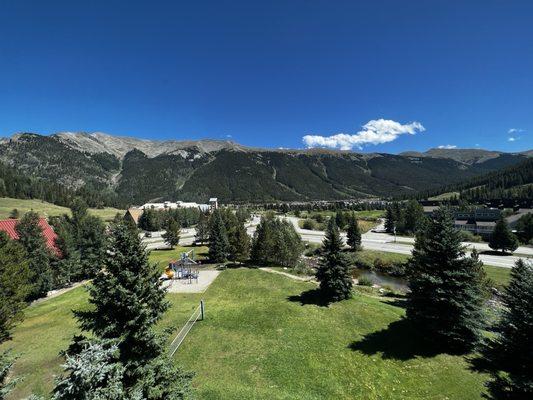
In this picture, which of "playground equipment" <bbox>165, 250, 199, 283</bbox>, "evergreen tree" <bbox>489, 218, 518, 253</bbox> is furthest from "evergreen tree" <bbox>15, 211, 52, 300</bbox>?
"evergreen tree" <bbox>489, 218, 518, 253</bbox>

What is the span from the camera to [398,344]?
22.2 meters

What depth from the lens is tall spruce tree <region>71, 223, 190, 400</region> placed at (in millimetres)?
11422

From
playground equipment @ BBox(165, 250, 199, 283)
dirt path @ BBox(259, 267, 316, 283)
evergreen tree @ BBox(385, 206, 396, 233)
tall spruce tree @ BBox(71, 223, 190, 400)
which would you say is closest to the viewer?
tall spruce tree @ BBox(71, 223, 190, 400)

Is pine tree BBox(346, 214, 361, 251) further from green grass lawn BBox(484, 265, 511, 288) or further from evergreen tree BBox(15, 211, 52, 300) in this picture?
evergreen tree BBox(15, 211, 52, 300)

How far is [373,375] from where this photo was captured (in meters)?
18.4

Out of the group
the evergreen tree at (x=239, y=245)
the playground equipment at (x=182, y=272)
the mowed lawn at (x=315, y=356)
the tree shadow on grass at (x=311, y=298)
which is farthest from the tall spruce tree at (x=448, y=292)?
the evergreen tree at (x=239, y=245)

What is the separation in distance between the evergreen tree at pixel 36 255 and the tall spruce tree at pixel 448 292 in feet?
145

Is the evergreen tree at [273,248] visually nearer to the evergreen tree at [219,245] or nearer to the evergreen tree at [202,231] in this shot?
the evergreen tree at [219,245]

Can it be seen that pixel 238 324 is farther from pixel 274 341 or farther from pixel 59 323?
pixel 59 323

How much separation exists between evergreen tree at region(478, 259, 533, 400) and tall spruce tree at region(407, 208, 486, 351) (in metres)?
6.67

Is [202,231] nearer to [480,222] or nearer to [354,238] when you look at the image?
[354,238]

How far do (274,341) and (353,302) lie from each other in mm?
11974

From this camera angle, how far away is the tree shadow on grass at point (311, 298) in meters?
30.7

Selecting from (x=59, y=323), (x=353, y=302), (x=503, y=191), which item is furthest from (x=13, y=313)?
(x=503, y=191)
